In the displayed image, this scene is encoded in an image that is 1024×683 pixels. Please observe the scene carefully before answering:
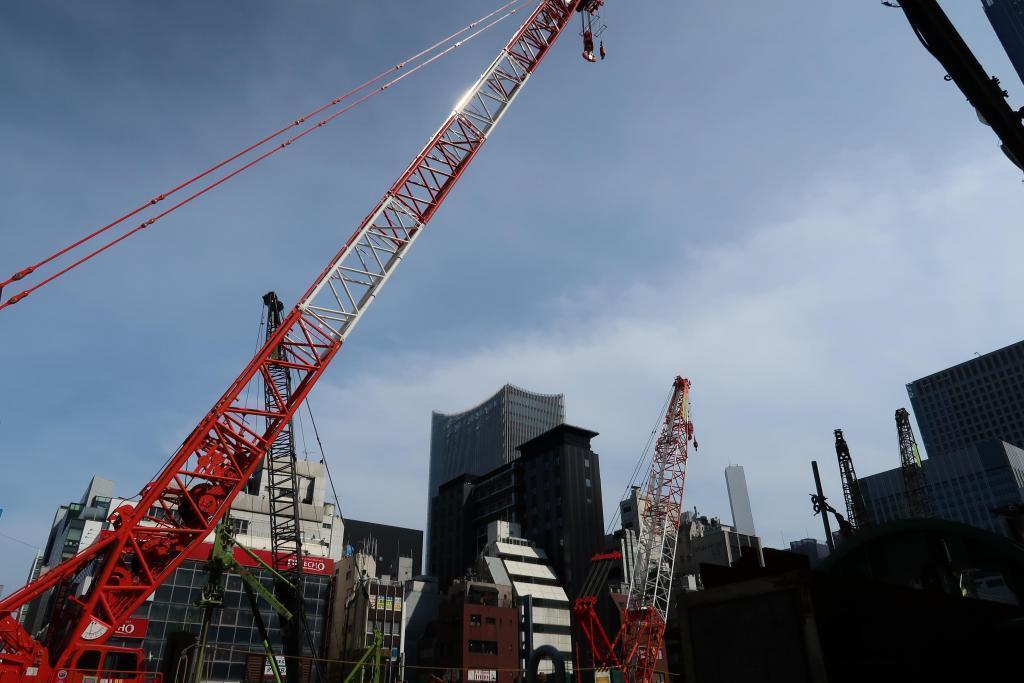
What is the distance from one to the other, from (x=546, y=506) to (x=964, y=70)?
336ft

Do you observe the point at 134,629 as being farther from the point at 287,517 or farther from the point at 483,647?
the point at 483,647

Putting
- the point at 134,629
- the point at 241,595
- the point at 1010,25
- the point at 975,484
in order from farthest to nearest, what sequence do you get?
the point at 1010,25 < the point at 975,484 < the point at 241,595 < the point at 134,629

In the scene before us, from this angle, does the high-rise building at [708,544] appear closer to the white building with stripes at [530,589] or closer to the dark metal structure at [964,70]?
the white building with stripes at [530,589]

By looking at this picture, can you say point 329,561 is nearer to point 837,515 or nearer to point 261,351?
point 261,351

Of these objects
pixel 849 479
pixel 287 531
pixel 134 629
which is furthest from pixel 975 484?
pixel 134 629

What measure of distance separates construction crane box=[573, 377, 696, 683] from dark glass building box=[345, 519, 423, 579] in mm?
73366

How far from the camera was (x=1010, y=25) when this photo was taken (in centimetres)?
18838

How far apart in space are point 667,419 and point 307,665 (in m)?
49.8

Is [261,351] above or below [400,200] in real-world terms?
below

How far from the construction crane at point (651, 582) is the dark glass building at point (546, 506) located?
26.3 meters

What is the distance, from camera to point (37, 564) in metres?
154

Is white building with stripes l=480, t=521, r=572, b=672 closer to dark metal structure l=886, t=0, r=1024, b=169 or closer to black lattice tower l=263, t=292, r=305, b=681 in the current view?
black lattice tower l=263, t=292, r=305, b=681

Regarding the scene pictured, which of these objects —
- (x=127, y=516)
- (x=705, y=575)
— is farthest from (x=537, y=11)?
(x=705, y=575)

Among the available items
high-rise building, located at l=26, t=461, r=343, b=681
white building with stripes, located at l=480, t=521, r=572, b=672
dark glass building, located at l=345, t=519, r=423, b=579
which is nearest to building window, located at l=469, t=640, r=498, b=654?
white building with stripes, located at l=480, t=521, r=572, b=672
